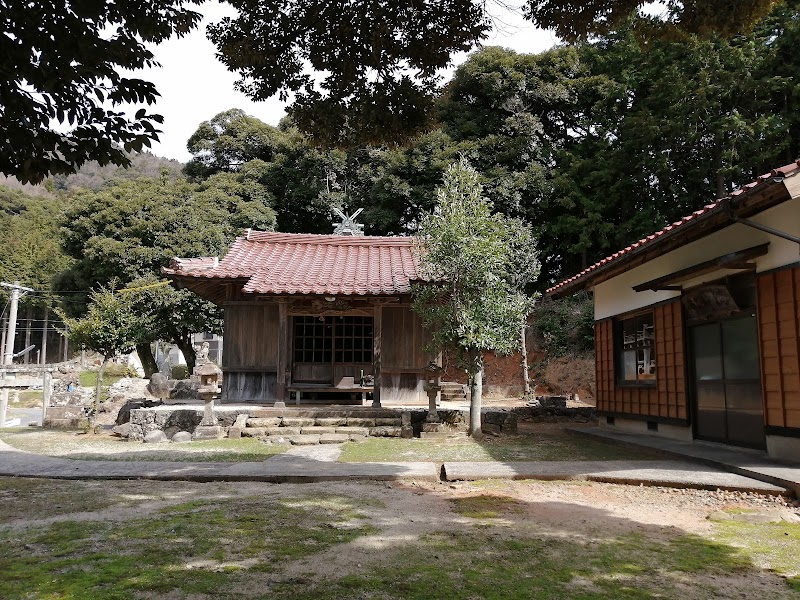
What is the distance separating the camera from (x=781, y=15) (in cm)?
1930

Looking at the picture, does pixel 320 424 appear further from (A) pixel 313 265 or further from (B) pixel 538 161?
(B) pixel 538 161

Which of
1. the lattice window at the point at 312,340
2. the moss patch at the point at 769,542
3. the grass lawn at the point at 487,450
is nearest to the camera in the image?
the moss patch at the point at 769,542

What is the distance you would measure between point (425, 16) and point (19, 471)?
744 centimetres

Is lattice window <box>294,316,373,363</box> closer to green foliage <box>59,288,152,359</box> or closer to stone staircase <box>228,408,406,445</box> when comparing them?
stone staircase <box>228,408,406,445</box>

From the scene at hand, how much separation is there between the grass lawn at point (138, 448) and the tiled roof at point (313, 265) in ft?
11.1

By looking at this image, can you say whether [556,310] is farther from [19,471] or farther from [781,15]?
[19,471]

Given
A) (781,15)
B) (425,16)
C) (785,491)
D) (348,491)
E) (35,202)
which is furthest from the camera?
(35,202)

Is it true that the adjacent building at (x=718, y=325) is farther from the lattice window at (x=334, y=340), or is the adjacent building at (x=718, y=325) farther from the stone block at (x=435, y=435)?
the lattice window at (x=334, y=340)

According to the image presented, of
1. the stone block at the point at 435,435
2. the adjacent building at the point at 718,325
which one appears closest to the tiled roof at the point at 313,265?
the stone block at the point at 435,435

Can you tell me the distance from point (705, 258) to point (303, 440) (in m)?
7.39

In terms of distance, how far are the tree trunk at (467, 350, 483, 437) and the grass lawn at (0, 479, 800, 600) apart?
5.02 meters

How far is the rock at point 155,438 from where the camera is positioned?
1118cm

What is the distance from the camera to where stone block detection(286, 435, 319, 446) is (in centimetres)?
1048

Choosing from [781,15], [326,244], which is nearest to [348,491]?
[326,244]
